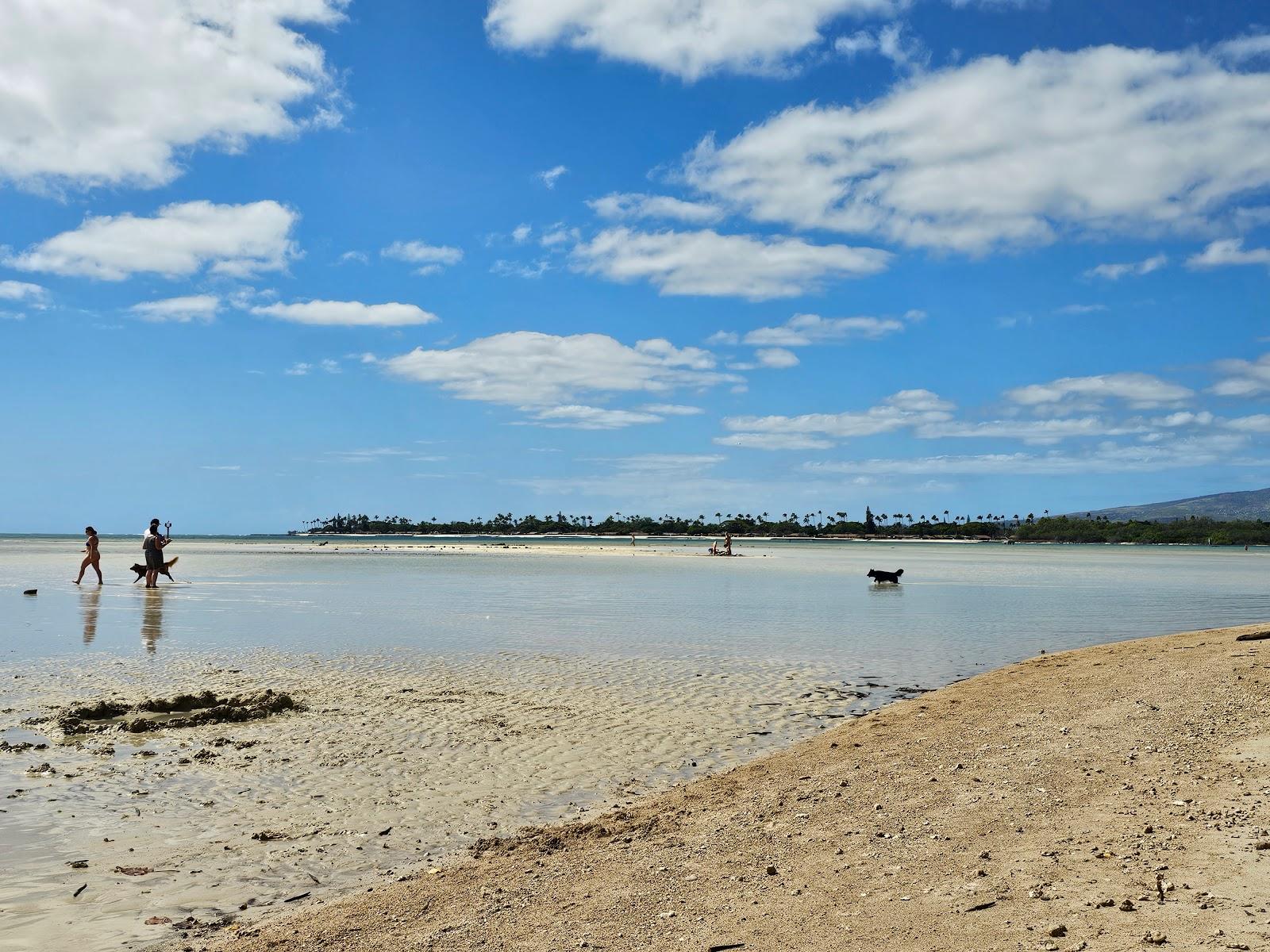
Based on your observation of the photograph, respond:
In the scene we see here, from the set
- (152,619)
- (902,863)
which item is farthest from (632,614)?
(902,863)

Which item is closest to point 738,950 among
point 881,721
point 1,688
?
point 881,721

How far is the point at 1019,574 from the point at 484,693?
154ft

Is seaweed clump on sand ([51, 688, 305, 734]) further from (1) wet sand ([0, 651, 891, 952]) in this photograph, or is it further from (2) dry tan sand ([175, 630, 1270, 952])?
(2) dry tan sand ([175, 630, 1270, 952])

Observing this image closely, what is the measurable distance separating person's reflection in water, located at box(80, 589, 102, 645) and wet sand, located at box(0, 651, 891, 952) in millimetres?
4316

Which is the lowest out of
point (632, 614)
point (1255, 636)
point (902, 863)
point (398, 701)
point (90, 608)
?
point (632, 614)

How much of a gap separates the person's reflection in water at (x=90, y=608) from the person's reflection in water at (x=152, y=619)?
1010mm

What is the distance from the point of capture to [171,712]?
12086 mm

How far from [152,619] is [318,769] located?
16609mm

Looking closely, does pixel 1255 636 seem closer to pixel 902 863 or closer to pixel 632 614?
pixel 902 863

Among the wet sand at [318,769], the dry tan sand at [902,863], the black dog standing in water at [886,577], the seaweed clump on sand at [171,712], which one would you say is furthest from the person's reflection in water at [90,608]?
the black dog standing in water at [886,577]

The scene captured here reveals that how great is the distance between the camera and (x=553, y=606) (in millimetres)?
29125

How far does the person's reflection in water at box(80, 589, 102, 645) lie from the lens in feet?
65.3

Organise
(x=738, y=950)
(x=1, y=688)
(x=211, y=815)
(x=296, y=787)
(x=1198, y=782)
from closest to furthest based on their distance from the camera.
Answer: (x=738, y=950), (x=1198, y=782), (x=211, y=815), (x=296, y=787), (x=1, y=688)

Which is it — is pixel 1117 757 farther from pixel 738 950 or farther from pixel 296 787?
pixel 296 787
